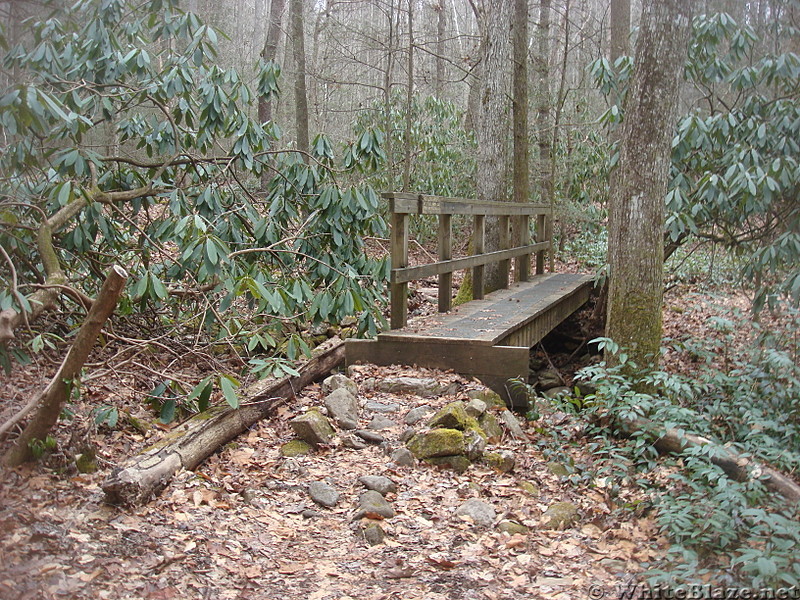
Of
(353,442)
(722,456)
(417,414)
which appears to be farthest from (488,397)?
(722,456)

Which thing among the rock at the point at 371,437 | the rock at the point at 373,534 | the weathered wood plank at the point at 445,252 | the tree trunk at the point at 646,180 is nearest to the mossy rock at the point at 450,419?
the rock at the point at 371,437

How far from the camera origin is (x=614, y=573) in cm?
379

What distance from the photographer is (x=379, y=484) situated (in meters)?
4.64

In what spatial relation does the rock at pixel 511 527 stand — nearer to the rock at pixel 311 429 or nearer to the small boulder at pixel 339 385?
the rock at pixel 311 429

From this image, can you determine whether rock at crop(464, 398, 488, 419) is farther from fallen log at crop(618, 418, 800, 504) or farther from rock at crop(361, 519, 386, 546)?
rock at crop(361, 519, 386, 546)

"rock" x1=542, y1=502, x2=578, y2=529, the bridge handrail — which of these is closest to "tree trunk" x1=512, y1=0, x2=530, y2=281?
the bridge handrail

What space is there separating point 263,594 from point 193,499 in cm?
99

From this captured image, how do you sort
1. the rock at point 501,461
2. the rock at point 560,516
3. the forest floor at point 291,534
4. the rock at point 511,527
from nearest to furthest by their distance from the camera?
the forest floor at point 291,534 → the rock at point 511,527 → the rock at point 560,516 → the rock at point 501,461

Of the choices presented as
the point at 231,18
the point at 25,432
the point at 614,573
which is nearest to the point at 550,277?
the point at 614,573

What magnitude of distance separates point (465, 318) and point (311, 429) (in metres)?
3.21

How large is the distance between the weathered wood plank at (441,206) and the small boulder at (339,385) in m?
1.77

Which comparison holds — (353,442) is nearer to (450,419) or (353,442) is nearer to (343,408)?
(343,408)

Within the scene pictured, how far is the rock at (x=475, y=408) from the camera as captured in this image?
566 cm

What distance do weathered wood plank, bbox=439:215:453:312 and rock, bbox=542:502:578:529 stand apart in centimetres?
394
